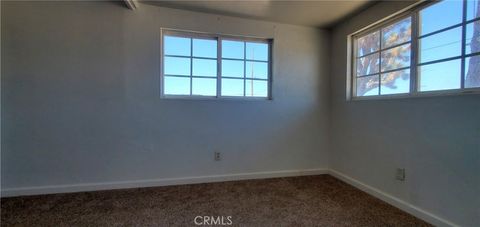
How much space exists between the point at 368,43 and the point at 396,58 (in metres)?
0.49

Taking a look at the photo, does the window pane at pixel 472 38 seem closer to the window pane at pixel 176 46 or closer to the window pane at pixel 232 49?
the window pane at pixel 232 49

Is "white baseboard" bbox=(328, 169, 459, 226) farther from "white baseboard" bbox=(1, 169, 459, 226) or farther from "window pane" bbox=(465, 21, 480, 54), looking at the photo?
"window pane" bbox=(465, 21, 480, 54)

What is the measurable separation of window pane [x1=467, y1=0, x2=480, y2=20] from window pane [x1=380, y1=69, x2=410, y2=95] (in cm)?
59

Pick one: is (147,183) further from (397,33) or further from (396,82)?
(397,33)

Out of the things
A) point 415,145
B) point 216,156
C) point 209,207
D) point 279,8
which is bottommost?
point 209,207

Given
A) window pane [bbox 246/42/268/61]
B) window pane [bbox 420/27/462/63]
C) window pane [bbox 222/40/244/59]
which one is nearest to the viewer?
window pane [bbox 420/27/462/63]

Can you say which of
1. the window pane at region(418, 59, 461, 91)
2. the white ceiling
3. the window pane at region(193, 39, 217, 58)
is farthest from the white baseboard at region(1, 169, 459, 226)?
the white ceiling

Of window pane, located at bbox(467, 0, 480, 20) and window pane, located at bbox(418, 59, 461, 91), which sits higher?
window pane, located at bbox(467, 0, 480, 20)

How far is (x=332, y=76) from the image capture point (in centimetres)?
323

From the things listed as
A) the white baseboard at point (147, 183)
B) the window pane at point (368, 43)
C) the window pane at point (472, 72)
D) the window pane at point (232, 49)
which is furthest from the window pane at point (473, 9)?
the white baseboard at point (147, 183)

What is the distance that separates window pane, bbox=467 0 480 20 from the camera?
1.68m

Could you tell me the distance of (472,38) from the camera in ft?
5.61

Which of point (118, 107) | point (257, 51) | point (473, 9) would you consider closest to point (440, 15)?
point (473, 9)

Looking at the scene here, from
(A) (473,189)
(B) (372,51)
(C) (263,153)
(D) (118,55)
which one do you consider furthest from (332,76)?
(D) (118,55)
